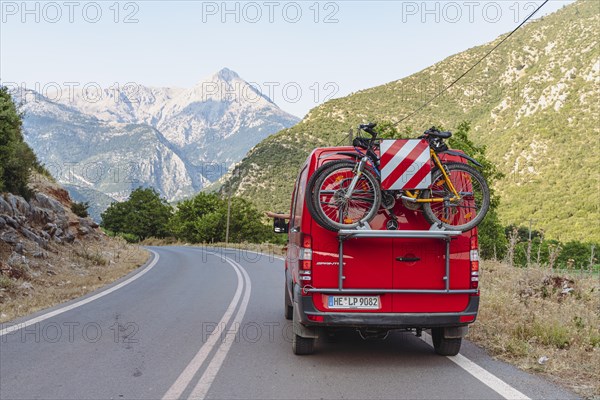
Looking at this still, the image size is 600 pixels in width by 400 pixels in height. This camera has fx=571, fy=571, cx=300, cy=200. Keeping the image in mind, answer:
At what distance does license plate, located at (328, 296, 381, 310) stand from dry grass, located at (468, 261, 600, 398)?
5.39 ft

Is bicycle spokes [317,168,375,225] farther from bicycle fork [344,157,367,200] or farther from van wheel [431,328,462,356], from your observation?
van wheel [431,328,462,356]

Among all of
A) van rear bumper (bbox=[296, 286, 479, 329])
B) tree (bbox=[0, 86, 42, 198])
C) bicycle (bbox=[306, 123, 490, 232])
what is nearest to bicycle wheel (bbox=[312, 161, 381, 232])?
bicycle (bbox=[306, 123, 490, 232])

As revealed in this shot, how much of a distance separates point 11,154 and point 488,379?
1573cm

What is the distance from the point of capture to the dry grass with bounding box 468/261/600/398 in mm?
5605

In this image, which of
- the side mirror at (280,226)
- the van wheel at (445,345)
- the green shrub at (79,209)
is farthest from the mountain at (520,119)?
the van wheel at (445,345)

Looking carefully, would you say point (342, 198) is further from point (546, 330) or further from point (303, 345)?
point (546, 330)

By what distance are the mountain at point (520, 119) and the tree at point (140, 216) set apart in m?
18.0

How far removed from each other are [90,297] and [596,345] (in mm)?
9417

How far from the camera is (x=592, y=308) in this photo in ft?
31.4

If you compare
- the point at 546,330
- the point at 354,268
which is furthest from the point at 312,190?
the point at 546,330

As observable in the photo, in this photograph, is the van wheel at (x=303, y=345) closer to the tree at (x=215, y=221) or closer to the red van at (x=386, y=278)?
the red van at (x=386, y=278)

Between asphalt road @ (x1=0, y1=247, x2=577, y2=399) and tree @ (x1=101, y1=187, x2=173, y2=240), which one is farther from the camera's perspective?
tree @ (x1=101, y1=187, x2=173, y2=240)

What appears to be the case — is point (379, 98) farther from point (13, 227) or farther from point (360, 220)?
point (360, 220)

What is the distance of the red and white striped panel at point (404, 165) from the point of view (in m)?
5.69
